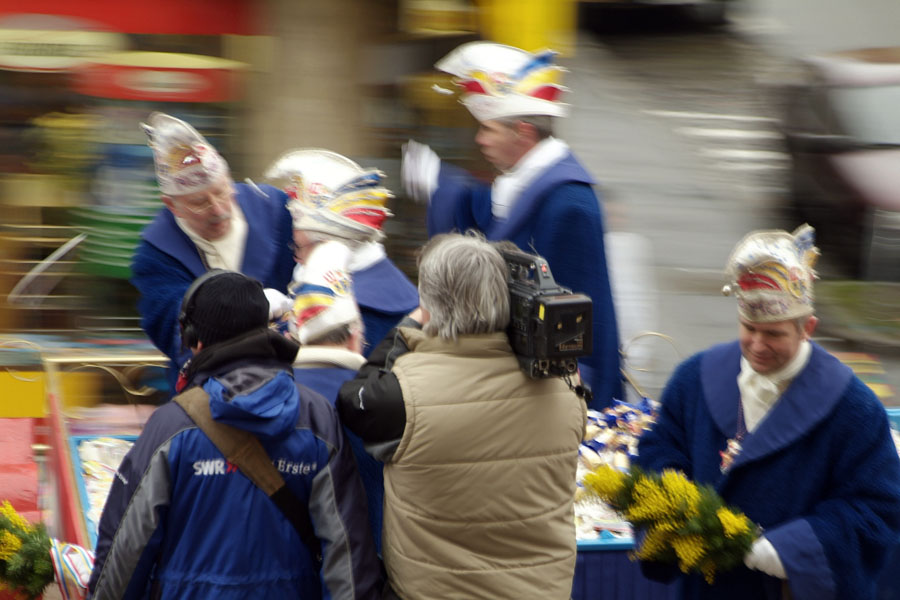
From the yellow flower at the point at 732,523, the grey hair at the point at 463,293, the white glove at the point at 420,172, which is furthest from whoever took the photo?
the white glove at the point at 420,172

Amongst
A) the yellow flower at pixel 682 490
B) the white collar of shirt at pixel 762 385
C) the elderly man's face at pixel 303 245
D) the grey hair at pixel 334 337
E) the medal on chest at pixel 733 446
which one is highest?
the elderly man's face at pixel 303 245

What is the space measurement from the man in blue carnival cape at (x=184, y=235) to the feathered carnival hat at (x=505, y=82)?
3.10 ft

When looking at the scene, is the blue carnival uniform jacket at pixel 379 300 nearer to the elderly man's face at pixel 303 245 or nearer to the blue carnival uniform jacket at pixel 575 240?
the elderly man's face at pixel 303 245

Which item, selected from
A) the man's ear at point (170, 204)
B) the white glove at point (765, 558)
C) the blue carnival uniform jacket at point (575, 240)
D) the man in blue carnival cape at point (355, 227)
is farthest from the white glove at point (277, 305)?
the white glove at point (765, 558)

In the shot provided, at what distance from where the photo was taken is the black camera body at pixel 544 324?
3061 millimetres

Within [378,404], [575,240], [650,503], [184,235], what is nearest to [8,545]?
[378,404]

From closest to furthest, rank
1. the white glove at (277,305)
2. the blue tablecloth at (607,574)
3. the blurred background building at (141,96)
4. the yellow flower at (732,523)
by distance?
the yellow flower at (732,523) < the white glove at (277,305) < the blue tablecloth at (607,574) < the blurred background building at (141,96)

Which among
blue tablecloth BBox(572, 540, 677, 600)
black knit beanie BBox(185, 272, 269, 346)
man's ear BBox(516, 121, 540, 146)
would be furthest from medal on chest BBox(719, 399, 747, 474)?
man's ear BBox(516, 121, 540, 146)

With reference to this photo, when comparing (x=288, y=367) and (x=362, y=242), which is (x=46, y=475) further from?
(x=288, y=367)

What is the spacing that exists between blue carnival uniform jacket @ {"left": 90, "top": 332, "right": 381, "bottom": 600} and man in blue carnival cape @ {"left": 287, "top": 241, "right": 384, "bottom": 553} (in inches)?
7.7

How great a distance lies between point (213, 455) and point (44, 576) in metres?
0.75

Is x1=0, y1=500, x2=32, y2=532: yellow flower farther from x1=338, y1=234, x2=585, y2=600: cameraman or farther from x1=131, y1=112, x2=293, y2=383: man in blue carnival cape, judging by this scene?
x1=338, y1=234, x2=585, y2=600: cameraman

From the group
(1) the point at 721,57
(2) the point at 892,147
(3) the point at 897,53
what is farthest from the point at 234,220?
(1) the point at 721,57

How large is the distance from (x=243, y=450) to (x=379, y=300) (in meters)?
1.11
